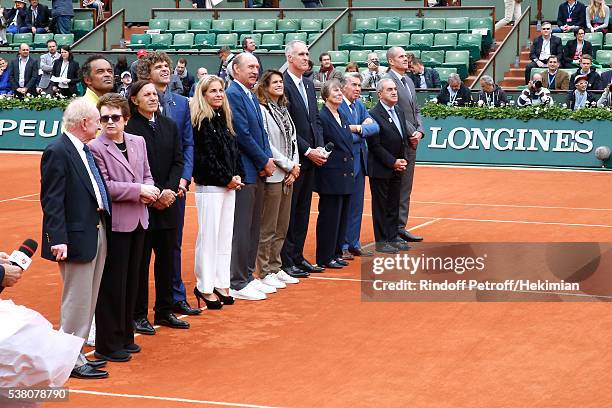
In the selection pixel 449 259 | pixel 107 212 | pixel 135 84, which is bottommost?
pixel 449 259

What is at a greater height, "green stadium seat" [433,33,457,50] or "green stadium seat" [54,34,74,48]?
"green stadium seat" [433,33,457,50]

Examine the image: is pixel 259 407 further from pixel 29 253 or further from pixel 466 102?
pixel 466 102

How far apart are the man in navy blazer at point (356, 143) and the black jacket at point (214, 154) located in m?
2.48

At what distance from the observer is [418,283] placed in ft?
34.6

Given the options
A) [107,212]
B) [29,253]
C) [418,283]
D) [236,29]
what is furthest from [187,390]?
[236,29]

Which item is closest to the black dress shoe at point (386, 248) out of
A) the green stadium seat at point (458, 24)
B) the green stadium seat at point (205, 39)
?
the green stadium seat at point (458, 24)

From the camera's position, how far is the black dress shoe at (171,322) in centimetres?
888

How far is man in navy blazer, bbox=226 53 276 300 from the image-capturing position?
32.4 feet

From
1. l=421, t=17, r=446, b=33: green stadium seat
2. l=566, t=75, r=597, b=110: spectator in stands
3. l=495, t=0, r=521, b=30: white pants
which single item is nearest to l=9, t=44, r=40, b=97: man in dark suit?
l=421, t=17, r=446, b=33: green stadium seat

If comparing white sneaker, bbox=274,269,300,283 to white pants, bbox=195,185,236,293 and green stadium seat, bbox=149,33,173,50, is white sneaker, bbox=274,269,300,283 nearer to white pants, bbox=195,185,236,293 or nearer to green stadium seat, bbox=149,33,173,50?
white pants, bbox=195,185,236,293

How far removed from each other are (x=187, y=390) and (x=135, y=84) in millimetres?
2632

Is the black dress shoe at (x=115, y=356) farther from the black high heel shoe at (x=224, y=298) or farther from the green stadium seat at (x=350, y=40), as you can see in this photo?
the green stadium seat at (x=350, y=40)

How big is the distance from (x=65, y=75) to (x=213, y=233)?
17.5m

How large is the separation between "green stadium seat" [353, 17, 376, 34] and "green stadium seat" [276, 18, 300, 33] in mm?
1547
